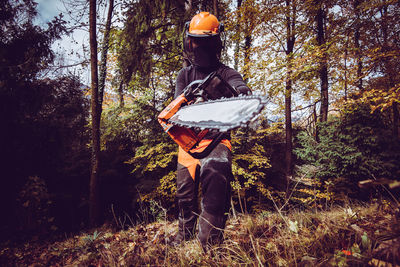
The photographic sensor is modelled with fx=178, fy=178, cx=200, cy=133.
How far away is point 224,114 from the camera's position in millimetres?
1169

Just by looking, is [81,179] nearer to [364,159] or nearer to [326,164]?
[326,164]

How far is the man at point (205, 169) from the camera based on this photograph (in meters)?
1.73

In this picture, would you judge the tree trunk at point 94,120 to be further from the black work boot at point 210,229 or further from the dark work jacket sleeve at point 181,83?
the black work boot at point 210,229

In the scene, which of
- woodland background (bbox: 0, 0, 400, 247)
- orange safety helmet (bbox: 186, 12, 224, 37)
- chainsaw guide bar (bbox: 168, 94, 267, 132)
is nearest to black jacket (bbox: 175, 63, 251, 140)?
orange safety helmet (bbox: 186, 12, 224, 37)

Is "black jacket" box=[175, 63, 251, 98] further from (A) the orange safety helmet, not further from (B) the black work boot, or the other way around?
(B) the black work boot

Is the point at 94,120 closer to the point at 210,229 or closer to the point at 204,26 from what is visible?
the point at 204,26

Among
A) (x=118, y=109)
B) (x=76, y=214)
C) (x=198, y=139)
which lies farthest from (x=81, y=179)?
(x=198, y=139)

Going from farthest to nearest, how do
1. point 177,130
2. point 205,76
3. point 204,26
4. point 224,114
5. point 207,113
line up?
point 205,76
point 204,26
point 177,130
point 207,113
point 224,114

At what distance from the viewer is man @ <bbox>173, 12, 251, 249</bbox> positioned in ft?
5.66

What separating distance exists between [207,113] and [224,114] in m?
0.17

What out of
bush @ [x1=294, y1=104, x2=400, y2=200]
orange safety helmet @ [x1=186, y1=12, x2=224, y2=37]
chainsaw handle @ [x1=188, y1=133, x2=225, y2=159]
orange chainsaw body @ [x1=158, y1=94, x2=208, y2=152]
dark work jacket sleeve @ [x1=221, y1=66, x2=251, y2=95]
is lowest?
bush @ [x1=294, y1=104, x2=400, y2=200]

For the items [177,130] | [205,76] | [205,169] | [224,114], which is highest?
[205,76]

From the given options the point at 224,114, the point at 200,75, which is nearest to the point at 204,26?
the point at 200,75

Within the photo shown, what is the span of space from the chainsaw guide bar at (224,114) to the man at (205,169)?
1.89ft
